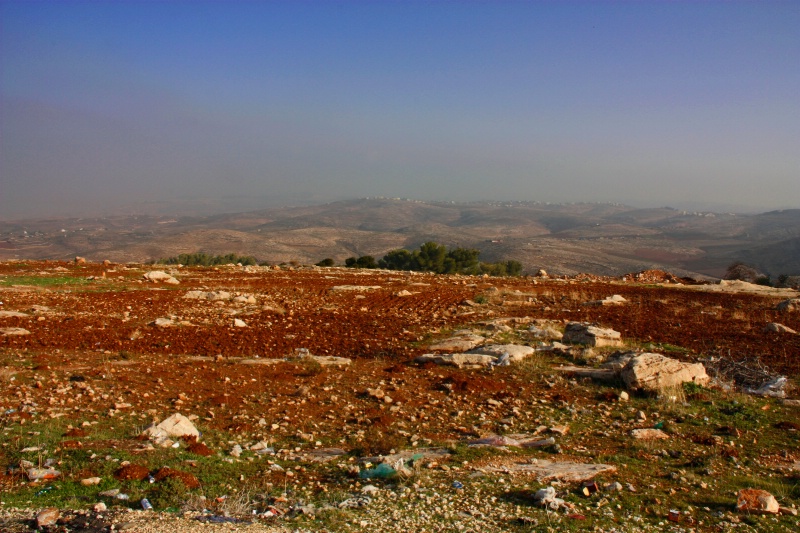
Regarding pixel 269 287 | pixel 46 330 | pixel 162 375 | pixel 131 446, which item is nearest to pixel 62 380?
pixel 162 375

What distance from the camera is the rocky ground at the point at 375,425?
532 centimetres

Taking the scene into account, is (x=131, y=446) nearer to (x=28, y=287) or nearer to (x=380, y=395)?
(x=380, y=395)

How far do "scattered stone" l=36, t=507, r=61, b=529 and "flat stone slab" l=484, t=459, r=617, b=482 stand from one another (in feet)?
14.5

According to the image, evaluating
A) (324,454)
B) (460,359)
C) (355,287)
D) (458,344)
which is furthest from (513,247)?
(324,454)

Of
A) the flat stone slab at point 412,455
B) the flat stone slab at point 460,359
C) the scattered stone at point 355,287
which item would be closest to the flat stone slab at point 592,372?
the flat stone slab at point 460,359

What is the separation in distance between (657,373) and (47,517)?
9.53 metres

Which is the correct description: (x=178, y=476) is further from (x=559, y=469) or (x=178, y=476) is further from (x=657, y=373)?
(x=657, y=373)

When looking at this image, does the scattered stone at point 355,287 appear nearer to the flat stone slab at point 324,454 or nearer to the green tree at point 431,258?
the flat stone slab at point 324,454

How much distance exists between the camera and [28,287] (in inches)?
886

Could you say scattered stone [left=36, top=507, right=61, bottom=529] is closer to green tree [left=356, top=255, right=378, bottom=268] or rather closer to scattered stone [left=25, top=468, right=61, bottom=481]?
scattered stone [left=25, top=468, right=61, bottom=481]

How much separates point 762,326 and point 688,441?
11966 mm

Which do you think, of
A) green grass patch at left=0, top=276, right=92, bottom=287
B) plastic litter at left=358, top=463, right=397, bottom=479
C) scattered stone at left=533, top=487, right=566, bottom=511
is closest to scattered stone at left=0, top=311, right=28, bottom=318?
green grass patch at left=0, top=276, right=92, bottom=287

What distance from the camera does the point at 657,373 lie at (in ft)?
33.0

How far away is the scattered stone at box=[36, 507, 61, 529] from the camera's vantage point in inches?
183
